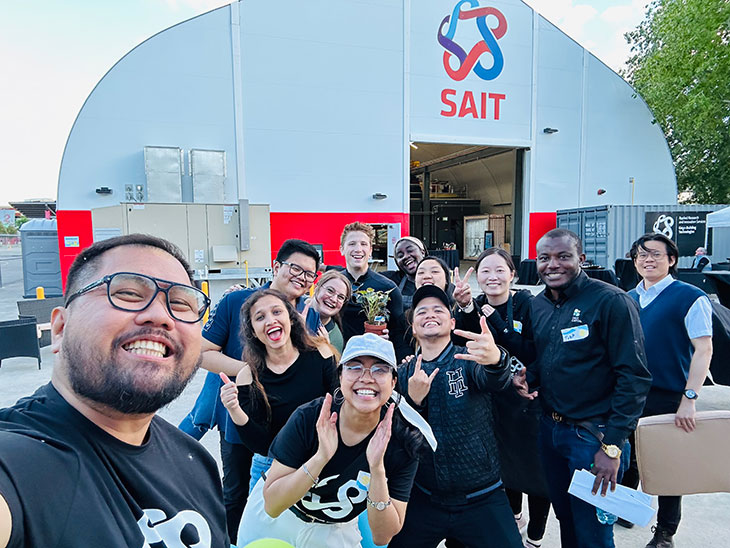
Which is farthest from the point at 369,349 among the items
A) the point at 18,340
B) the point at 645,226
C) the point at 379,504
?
the point at 645,226

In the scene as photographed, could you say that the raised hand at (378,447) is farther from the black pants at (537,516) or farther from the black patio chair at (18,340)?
the black patio chair at (18,340)

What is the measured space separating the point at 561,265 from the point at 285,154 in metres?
12.3

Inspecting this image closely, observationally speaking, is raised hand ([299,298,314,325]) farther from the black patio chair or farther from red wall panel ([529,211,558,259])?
red wall panel ([529,211,558,259])

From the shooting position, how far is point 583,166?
54.0ft

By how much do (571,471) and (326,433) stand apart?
1.46 meters

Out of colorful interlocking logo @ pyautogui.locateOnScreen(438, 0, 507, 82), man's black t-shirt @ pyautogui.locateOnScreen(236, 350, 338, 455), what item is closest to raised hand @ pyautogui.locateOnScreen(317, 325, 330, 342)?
man's black t-shirt @ pyautogui.locateOnScreen(236, 350, 338, 455)

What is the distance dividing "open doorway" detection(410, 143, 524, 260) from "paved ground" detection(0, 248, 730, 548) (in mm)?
19617

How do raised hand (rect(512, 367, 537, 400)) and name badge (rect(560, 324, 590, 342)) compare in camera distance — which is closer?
name badge (rect(560, 324, 590, 342))

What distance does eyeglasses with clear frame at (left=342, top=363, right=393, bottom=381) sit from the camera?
1.86 metres

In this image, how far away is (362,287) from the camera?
3.74 m

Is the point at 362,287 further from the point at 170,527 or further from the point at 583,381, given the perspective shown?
the point at 170,527

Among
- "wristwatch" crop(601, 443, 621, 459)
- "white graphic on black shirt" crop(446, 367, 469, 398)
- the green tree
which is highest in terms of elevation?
the green tree

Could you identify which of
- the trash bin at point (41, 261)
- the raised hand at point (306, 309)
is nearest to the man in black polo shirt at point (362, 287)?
the raised hand at point (306, 309)

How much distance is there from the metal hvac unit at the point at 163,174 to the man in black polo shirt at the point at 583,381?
1173 centimetres
